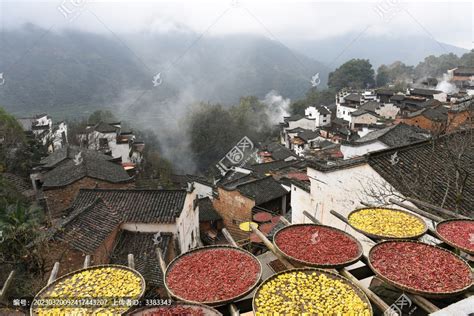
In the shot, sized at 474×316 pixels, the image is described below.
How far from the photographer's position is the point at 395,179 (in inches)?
342

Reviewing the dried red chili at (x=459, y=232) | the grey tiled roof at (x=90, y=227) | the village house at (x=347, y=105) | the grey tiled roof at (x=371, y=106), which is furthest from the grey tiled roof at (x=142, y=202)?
the village house at (x=347, y=105)

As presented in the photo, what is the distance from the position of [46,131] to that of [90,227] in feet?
81.8

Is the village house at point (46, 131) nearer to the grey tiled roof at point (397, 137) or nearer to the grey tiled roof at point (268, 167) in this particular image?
the grey tiled roof at point (268, 167)

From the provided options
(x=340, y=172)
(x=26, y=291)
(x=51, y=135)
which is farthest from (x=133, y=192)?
(x=51, y=135)

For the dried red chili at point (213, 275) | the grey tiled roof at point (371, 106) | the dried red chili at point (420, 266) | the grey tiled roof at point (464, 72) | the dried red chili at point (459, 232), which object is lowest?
the grey tiled roof at point (371, 106)

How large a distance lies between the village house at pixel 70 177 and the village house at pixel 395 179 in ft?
36.4

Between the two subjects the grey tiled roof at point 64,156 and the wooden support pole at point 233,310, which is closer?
the wooden support pole at point 233,310

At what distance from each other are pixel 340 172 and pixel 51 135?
30.2 meters

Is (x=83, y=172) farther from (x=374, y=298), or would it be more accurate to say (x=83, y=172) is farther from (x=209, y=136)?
(x=209, y=136)

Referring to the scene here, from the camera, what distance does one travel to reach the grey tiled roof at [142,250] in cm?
1036

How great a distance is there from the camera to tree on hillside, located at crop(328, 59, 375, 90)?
64.7 m

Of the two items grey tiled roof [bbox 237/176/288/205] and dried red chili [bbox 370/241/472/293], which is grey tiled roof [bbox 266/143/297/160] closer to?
grey tiled roof [bbox 237/176/288/205]

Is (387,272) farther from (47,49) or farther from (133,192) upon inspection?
(47,49)

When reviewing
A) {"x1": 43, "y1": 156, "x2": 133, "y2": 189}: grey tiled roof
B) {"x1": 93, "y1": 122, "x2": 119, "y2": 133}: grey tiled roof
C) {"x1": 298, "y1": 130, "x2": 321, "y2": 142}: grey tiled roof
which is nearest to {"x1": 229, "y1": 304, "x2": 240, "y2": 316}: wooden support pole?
{"x1": 43, "y1": 156, "x2": 133, "y2": 189}: grey tiled roof
